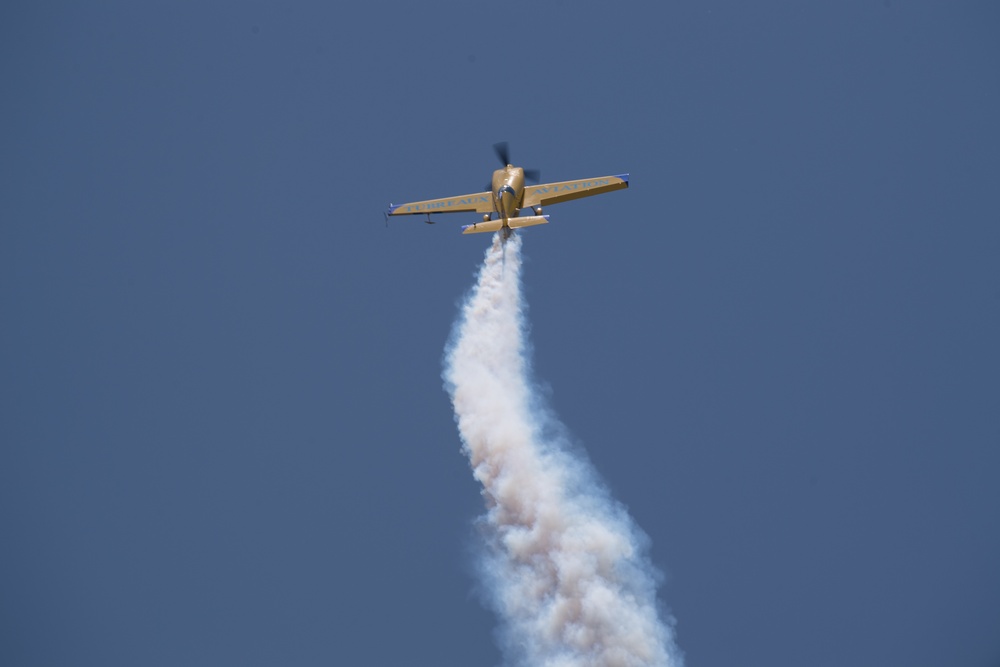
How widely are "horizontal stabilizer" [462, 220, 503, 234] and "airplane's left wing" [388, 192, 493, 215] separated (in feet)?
16.7

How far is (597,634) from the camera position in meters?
58.0

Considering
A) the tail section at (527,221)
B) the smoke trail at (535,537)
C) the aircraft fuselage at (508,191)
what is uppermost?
the aircraft fuselage at (508,191)

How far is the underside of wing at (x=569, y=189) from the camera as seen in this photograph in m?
66.2

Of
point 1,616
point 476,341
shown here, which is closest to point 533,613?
point 476,341

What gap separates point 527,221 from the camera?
61.7 metres

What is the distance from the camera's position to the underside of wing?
66188 mm

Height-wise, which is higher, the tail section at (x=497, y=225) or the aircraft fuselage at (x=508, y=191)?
the aircraft fuselage at (x=508, y=191)

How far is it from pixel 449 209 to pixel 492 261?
4.91m

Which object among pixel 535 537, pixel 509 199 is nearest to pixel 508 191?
pixel 509 199

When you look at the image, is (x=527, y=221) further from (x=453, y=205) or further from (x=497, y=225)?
(x=453, y=205)

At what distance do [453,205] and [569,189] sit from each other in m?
6.49

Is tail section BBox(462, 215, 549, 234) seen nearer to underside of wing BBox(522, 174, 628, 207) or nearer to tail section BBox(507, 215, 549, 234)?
tail section BBox(507, 215, 549, 234)

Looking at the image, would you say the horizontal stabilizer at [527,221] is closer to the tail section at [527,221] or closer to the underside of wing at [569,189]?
the tail section at [527,221]

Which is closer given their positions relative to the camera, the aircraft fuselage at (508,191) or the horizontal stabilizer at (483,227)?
the horizontal stabilizer at (483,227)
